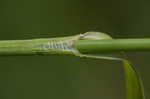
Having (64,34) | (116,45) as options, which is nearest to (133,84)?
(116,45)

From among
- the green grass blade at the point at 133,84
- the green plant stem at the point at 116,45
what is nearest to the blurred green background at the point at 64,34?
the green grass blade at the point at 133,84

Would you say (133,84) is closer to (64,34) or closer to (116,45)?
(116,45)

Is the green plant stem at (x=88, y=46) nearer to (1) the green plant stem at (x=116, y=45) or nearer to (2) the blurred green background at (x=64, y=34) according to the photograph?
(1) the green plant stem at (x=116, y=45)

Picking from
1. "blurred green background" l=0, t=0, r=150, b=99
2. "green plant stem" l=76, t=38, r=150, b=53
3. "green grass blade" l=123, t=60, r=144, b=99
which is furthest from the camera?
"blurred green background" l=0, t=0, r=150, b=99

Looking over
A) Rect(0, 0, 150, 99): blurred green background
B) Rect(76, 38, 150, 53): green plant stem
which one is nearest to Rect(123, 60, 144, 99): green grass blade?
Rect(76, 38, 150, 53): green plant stem

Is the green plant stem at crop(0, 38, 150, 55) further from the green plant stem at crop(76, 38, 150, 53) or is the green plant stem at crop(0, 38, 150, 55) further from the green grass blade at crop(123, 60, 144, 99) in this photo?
the green grass blade at crop(123, 60, 144, 99)

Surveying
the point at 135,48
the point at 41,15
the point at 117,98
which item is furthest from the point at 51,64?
the point at 135,48

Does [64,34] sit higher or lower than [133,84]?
higher
